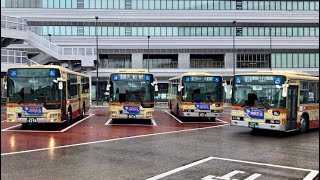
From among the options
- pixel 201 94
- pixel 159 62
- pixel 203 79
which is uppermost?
pixel 159 62

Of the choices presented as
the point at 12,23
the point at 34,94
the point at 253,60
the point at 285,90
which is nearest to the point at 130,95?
the point at 34,94

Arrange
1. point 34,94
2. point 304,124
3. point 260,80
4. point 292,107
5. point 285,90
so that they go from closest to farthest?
point 285,90, point 292,107, point 260,80, point 34,94, point 304,124

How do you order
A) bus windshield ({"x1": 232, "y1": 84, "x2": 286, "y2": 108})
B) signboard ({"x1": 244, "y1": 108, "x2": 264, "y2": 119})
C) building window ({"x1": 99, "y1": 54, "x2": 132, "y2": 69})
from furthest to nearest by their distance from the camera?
building window ({"x1": 99, "y1": 54, "x2": 132, "y2": 69})
signboard ({"x1": 244, "y1": 108, "x2": 264, "y2": 119})
bus windshield ({"x1": 232, "y1": 84, "x2": 286, "y2": 108})

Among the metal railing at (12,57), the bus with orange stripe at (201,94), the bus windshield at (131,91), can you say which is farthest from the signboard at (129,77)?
the metal railing at (12,57)

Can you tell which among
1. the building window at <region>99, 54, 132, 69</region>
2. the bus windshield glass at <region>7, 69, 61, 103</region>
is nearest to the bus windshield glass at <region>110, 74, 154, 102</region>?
the bus windshield glass at <region>7, 69, 61, 103</region>

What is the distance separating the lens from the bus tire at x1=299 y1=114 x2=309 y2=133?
1762 cm

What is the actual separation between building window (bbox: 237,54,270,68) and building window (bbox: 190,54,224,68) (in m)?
2.91

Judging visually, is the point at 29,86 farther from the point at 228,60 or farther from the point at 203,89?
the point at 228,60

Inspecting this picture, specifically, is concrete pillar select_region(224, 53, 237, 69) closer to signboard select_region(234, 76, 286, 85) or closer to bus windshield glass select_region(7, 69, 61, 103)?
signboard select_region(234, 76, 286, 85)

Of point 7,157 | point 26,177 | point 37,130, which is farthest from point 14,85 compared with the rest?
point 26,177

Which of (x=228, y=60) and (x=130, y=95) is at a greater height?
(x=228, y=60)

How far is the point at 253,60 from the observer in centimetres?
5894

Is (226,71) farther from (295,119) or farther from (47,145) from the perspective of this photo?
(47,145)

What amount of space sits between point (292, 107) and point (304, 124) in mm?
1761
